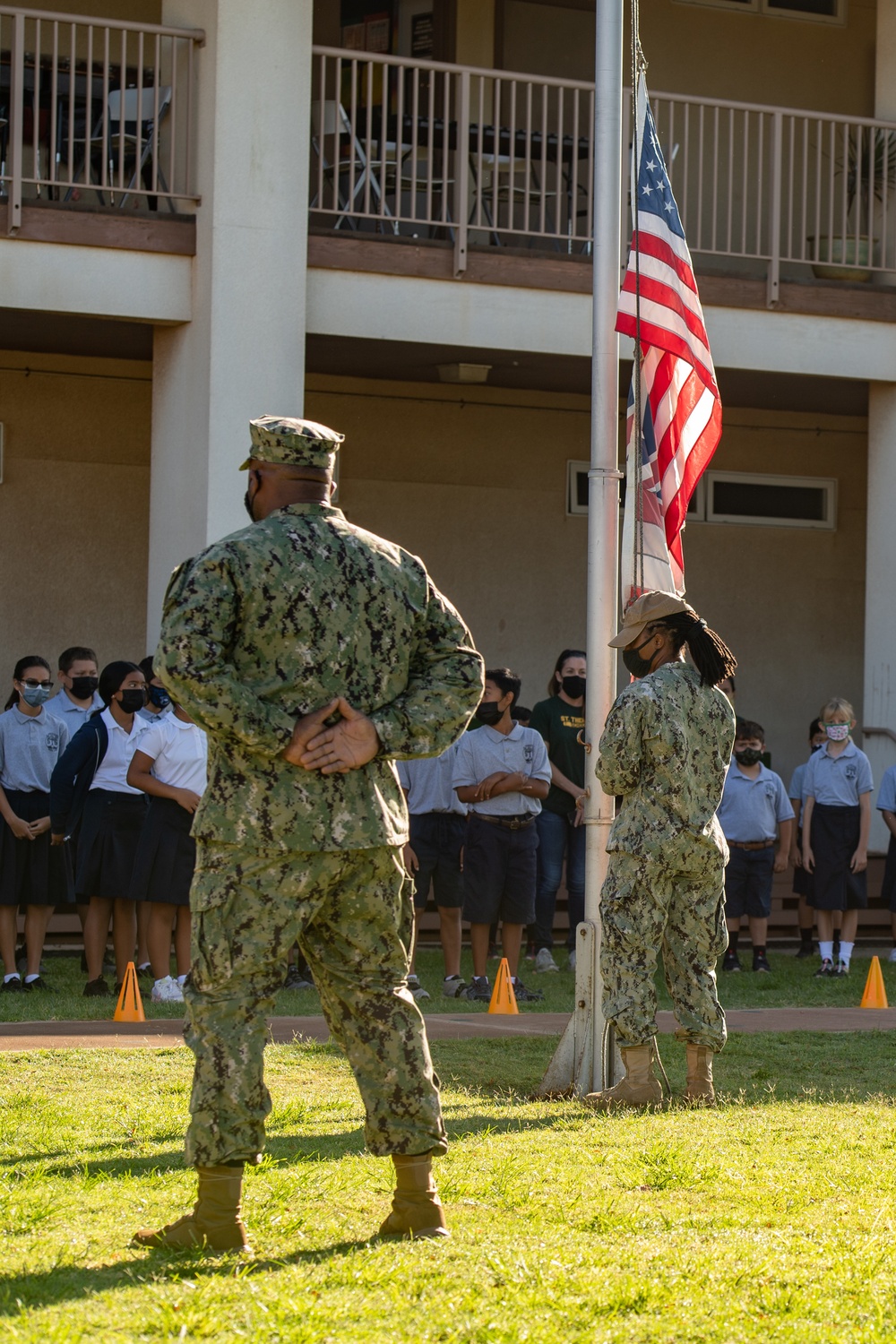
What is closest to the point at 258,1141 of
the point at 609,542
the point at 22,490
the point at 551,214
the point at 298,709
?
the point at 298,709

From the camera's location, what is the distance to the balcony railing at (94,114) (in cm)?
1250

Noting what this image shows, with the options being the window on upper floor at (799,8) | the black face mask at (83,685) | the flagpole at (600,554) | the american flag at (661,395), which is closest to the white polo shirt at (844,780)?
the black face mask at (83,685)

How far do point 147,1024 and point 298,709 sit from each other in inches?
199

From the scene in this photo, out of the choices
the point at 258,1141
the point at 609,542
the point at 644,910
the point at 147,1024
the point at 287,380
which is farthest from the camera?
the point at 287,380

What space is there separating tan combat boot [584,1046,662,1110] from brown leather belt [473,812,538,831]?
14.0 ft

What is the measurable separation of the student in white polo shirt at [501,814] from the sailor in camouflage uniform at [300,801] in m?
6.51

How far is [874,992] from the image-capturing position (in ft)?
34.6

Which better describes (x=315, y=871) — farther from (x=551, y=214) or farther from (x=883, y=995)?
(x=551, y=214)

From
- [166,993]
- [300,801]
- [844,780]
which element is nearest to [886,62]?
[844,780]

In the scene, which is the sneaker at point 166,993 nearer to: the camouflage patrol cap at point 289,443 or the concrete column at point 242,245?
the concrete column at point 242,245

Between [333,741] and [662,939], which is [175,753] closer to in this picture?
[662,939]

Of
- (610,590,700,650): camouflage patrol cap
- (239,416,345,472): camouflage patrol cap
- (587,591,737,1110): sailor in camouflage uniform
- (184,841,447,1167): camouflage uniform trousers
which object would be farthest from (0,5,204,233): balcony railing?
(184,841,447,1167): camouflage uniform trousers

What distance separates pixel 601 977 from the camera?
706 cm

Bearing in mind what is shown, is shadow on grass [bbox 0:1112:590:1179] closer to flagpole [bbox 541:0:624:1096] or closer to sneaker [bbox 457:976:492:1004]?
flagpole [bbox 541:0:624:1096]
